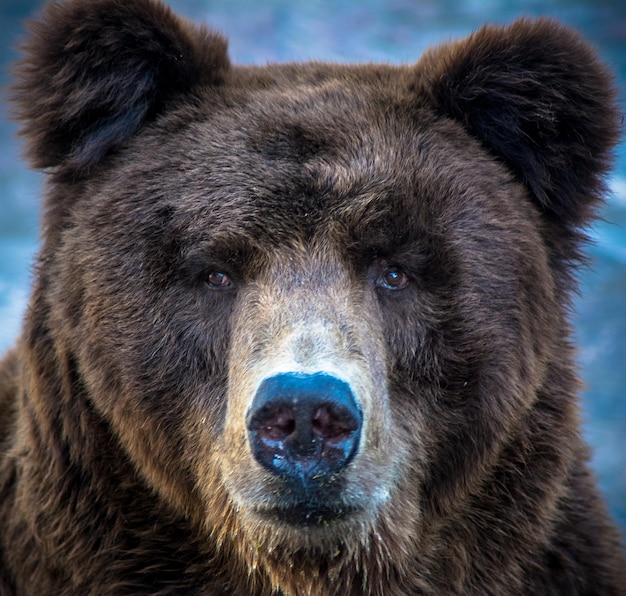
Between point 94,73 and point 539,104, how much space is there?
2.01 metres

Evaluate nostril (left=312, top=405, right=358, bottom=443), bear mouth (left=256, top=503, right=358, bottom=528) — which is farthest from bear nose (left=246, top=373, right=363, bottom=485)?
bear mouth (left=256, top=503, right=358, bottom=528)

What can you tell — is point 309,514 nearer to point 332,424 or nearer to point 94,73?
point 332,424

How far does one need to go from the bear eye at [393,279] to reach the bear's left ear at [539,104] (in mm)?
812

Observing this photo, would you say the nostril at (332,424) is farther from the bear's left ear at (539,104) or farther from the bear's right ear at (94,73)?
the bear's right ear at (94,73)

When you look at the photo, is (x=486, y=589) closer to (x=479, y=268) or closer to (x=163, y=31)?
(x=479, y=268)

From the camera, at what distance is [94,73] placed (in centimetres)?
438

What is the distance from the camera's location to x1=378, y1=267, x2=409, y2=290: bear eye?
4199mm

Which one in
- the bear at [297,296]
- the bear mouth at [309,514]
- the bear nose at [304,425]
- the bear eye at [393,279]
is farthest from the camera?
the bear eye at [393,279]

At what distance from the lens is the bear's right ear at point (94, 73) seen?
4312 mm

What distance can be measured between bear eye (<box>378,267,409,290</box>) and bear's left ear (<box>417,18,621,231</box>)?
812 mm

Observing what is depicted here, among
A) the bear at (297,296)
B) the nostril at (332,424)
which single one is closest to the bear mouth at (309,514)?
the bear at (297,296)

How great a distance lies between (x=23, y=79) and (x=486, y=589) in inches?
125

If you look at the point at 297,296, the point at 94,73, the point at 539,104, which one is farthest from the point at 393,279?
the point at 94,73

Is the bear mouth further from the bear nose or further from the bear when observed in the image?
the bear nose
